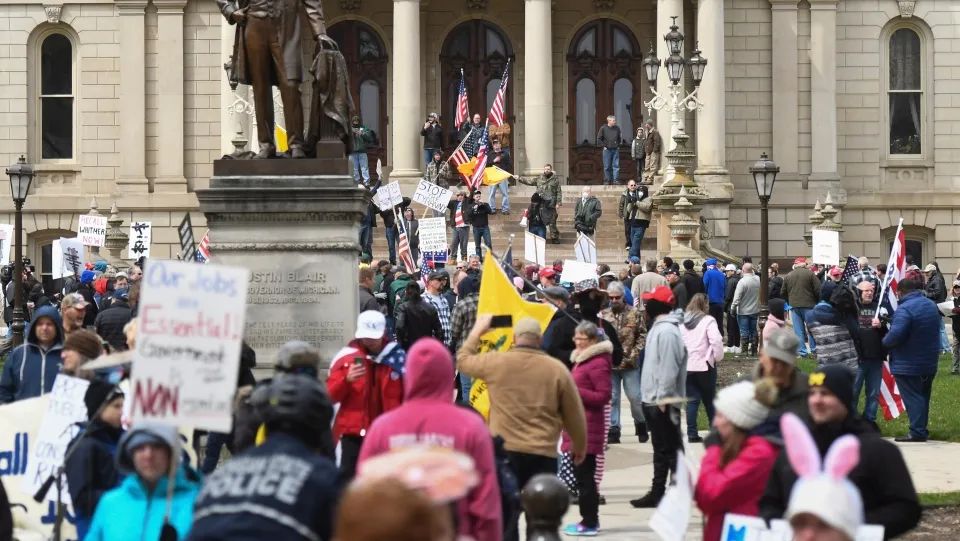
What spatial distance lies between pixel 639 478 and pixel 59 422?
772cm

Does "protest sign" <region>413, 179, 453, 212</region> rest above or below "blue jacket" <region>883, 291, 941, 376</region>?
above

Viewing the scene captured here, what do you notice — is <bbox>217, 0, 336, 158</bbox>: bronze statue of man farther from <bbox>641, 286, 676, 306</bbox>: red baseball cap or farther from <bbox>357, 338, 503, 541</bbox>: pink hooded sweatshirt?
<bbox>357, 338, 503, 541</bbox>: pink hooded sweatshirt

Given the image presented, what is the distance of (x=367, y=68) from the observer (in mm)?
49750

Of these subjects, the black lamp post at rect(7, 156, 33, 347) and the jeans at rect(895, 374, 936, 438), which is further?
the black lamp post at rect(7, 156, 33, 347)

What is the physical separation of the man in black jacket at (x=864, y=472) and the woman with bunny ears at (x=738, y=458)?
0.20m

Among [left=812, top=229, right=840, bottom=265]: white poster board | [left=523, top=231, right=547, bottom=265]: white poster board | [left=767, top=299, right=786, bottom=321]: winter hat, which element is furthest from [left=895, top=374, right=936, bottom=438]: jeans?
[left=812, top=229, right=840, bottom=265]: white poster board

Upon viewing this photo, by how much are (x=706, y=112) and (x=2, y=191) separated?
17.7 metres

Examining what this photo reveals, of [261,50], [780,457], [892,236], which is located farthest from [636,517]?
[892,236]

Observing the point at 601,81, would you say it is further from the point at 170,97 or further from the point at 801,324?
the point at 801,324

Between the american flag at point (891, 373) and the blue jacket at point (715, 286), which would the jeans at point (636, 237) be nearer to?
the blue jacket at point (715, 286)

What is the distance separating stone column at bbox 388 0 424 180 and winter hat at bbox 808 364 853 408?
36394 mm

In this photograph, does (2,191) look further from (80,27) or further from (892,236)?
(892,236)

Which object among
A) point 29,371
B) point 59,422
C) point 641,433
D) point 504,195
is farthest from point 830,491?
point 504,195

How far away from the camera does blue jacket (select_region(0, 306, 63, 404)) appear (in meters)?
12.6
